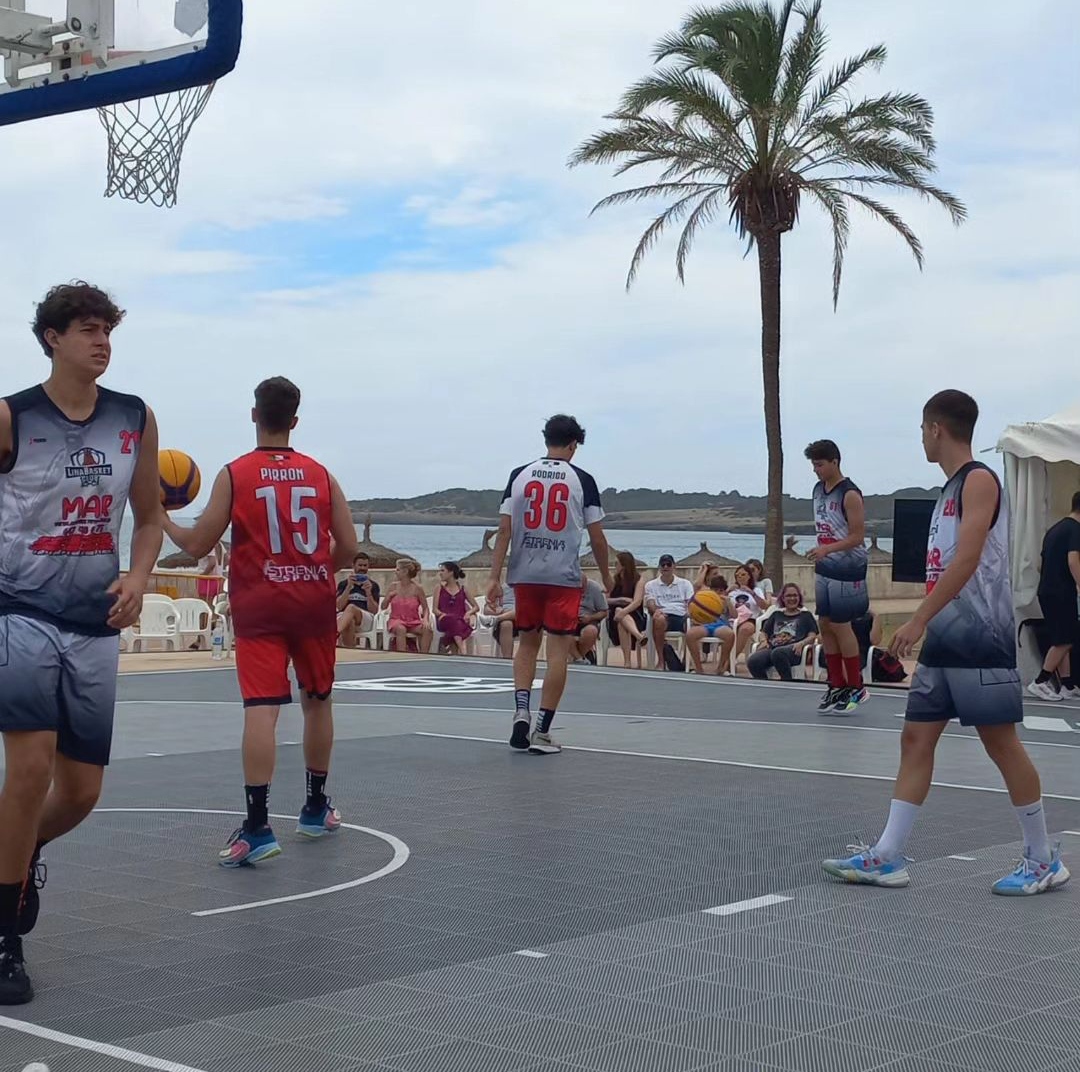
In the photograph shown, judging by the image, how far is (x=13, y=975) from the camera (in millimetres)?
4684

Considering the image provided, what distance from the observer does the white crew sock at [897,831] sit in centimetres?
619

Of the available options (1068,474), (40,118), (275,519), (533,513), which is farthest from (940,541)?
(1068,474)

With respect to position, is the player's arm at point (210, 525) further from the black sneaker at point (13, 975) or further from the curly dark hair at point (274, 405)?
the black sneaker at point (13, 975)

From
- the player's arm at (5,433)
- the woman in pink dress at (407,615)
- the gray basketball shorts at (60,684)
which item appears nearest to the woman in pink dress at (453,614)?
the woman in pink dress at (407,615)

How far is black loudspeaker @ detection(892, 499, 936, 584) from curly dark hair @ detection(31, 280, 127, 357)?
11.1 metres

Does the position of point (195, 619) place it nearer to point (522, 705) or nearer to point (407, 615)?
point (407, 615)

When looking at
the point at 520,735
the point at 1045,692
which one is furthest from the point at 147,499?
the point at 1045,692

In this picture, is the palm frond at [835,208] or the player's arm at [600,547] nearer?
the player's arm at [600,547]

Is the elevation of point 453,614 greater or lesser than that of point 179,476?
lesser

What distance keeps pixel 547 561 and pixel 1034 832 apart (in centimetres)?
453

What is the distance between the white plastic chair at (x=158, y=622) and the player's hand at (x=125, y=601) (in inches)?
631

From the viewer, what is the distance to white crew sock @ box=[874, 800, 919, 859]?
619cm

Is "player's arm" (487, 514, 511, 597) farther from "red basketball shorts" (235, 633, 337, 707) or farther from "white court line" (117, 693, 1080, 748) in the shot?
"red basketball shorts" (235, 633, 337, 707)

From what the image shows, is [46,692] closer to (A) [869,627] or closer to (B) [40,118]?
(B) [40,118]
